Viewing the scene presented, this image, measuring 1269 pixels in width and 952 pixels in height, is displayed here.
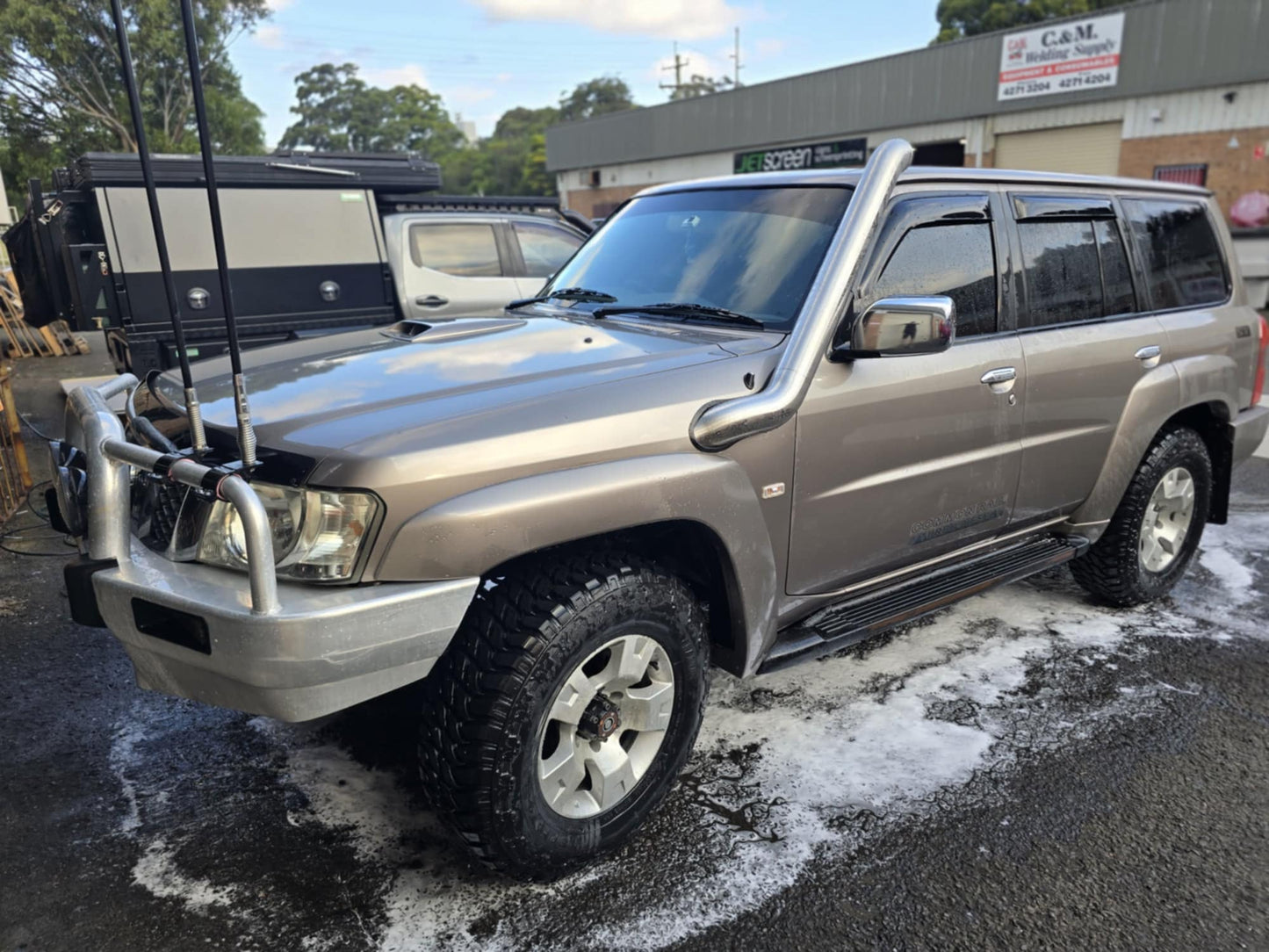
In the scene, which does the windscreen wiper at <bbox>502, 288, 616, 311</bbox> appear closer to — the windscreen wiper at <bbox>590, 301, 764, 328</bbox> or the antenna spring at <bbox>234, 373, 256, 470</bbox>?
the windscreen wiper at <bbox>590, 301, 764, 328</bbox>

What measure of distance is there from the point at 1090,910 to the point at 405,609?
6.32 ft

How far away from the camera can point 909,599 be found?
3.20m

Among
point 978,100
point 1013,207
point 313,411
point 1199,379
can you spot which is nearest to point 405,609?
point 313,411

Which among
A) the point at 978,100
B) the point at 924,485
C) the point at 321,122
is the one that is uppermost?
the point at 321,122

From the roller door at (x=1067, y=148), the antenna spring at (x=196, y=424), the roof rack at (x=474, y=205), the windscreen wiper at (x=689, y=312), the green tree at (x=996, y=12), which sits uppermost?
the green tree at (x=996, y=12)

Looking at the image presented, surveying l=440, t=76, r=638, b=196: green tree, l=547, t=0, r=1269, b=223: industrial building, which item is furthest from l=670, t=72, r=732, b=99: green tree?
l=547, t=0, r=1269, b=223: industrial building

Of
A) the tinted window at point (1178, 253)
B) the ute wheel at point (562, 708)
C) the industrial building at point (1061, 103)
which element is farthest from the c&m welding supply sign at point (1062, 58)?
the ute wheel at point (562, 708)

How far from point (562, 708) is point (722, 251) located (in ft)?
5.63

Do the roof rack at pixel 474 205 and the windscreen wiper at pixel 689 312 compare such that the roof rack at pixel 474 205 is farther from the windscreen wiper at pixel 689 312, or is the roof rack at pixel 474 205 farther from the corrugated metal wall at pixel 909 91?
the corrugated metal wall at pixel 909 91

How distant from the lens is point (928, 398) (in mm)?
3074

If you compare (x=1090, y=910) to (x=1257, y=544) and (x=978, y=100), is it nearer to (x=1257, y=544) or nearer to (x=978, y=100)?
(x=1257, y=544)

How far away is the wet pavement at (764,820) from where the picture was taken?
2348 millimetres

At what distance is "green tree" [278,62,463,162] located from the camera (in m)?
93.4

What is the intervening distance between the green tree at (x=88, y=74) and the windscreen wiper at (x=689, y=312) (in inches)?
758
